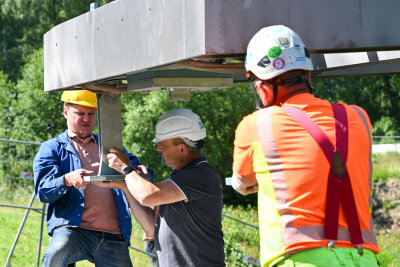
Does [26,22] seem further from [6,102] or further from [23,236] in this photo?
[23,236]

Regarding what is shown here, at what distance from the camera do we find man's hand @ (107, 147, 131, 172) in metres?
5.07

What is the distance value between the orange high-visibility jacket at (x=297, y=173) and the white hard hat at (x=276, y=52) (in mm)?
144

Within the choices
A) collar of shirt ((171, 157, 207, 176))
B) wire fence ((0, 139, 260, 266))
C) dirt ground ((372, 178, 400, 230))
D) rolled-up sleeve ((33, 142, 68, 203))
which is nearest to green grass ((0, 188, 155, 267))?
wire fence ((0, 139, 260, 266))

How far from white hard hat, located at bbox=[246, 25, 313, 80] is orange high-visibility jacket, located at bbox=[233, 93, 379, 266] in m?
0.14

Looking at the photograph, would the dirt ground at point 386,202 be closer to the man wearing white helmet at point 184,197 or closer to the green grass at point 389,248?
the green grass at point 389,248

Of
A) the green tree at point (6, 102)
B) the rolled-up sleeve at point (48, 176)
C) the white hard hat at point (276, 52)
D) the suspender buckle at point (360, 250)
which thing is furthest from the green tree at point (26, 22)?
the suspender buckle at point (360, 250)

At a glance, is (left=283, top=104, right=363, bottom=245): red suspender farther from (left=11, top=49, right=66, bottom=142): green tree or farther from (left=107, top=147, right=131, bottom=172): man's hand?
(left=11, top=49, right=66, bottom=142): green tree

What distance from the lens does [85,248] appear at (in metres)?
6.04

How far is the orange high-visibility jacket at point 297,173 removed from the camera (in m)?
3.26

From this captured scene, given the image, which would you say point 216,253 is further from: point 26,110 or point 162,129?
point 26,110

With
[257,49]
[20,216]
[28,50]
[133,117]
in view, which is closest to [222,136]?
[133,117]

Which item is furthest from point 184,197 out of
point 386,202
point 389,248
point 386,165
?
point 386,165

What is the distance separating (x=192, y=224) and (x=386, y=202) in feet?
79.4

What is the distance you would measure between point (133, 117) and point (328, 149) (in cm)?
2708
